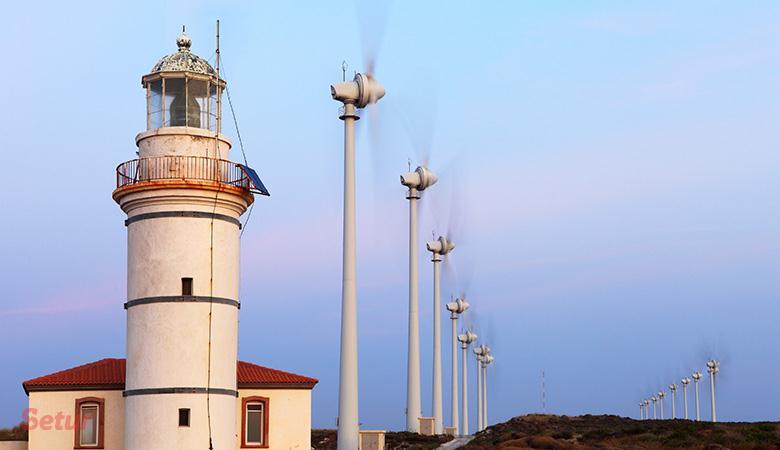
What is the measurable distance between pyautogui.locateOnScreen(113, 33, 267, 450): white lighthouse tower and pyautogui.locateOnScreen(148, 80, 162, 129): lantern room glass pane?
40 mm

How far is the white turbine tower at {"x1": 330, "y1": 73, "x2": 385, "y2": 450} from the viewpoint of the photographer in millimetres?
52688

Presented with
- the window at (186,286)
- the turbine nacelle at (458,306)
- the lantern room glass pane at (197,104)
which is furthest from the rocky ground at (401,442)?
the turbine nacelle at (458,306)

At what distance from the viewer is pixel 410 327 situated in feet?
255

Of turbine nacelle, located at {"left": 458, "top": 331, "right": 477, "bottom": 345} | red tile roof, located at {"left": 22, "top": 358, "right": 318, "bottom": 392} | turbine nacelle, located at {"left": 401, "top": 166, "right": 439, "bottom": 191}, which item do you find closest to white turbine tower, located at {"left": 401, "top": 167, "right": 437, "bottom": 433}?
turbine nacelle, located at {"left": 401, "top": 166, "right": 439, "bottom": 191}

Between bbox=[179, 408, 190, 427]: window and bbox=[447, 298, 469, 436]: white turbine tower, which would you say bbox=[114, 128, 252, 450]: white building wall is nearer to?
bbox=[179, 408, 190, 427]: window

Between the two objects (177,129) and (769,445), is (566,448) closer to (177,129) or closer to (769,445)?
(769,445)

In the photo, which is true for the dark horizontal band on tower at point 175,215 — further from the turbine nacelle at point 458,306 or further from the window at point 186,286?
the turbine nacelle at point 458,306

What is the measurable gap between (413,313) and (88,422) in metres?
34.4

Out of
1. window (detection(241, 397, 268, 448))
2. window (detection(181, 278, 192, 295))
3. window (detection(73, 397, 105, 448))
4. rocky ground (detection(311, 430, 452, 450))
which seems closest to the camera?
window (detection(181, 278, 192, 295))

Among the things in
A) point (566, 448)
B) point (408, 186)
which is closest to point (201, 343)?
point (566, 448)

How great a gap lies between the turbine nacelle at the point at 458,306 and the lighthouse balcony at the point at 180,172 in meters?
74.7

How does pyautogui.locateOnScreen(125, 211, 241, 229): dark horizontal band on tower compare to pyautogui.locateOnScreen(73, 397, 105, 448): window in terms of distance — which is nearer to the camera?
pyautogui.locateOnScreen(125, 211, 241, 229): dark horizontal band on tower

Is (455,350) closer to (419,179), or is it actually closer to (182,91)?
(419,179)

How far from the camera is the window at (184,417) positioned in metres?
41.5
